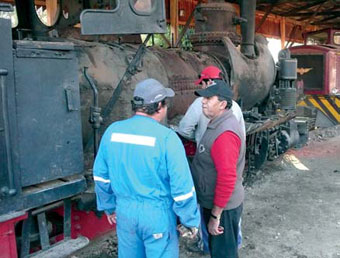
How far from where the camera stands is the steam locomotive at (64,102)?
247 centimetres

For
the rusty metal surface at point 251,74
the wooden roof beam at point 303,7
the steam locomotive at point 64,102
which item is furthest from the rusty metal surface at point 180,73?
the wooden roof beam at point 303,7

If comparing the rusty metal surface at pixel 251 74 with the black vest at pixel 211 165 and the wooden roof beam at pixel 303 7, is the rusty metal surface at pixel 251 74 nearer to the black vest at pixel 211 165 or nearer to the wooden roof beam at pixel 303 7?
the black vest at pixel 211 165

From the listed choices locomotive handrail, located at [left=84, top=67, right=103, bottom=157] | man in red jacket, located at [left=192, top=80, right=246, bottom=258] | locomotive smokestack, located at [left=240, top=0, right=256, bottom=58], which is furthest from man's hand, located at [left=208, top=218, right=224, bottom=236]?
locomotive smokestack, located at [left=240, top=0, right=256, bottom=58]

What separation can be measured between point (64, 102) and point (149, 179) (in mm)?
A: 876

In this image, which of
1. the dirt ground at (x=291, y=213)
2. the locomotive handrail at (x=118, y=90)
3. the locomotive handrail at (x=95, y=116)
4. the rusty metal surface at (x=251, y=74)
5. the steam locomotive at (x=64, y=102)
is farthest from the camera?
the rusty metal surface at (x=251, y=74)

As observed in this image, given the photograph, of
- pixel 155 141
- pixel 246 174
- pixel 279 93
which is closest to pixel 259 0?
pixel 279 93

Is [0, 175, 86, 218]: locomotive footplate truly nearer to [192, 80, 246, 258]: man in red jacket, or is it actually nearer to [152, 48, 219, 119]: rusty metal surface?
[192, 80, 246, 258]: man in red jacket

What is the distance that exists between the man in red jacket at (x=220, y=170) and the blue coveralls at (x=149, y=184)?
422 mm

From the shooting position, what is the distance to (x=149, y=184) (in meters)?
2.33

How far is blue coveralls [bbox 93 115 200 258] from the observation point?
2.30m

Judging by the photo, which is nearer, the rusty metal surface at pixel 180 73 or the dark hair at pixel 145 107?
the dark hair at pixel 145 107

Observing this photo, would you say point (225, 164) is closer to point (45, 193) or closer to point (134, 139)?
point (134, 139)

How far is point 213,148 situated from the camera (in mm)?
2811

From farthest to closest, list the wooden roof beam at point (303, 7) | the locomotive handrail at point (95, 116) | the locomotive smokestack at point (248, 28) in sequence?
the wooden roof beam at point (303, 7), the locomotive smokestack at point (248, 28), the locomotive handrail at point (95, 116)
